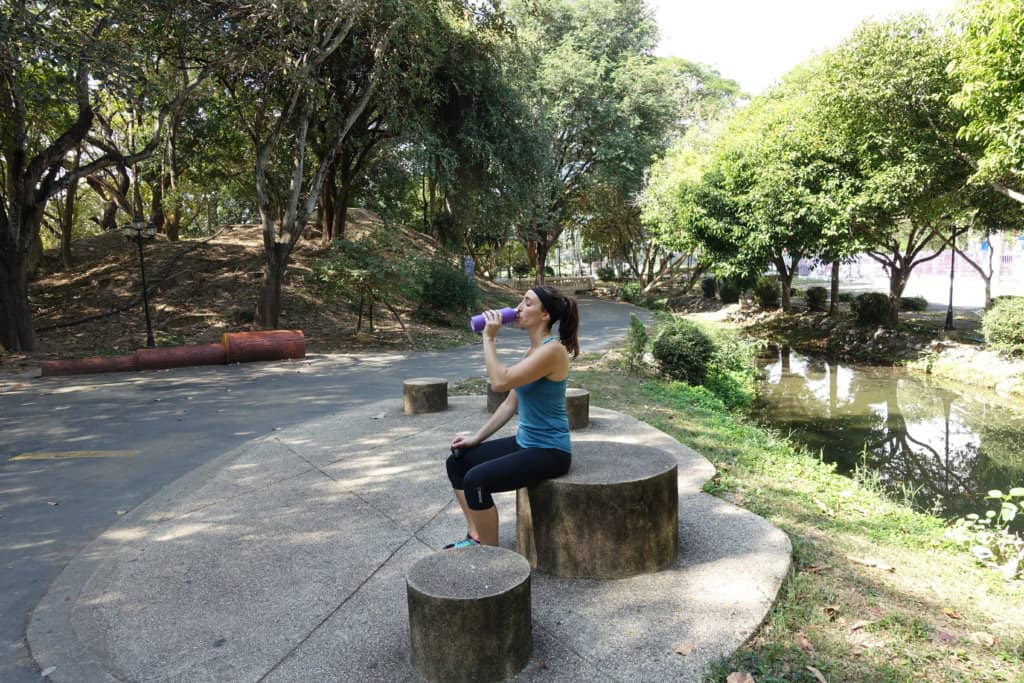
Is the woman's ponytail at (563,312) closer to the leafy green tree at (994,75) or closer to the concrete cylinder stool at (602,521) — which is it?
the concrete cylinder stool at (602,521)

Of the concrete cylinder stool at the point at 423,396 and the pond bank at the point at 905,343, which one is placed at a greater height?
the concrete cylinder stool at the point at 423,396

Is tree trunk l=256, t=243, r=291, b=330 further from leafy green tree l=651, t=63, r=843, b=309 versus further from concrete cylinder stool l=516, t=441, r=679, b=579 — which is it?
concrete cylinder stool l=516, t=441, r=679, b=579

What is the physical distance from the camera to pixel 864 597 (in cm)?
379

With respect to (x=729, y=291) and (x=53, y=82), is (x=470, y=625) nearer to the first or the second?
(x=53, y=82)

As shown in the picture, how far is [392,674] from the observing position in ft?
10.3

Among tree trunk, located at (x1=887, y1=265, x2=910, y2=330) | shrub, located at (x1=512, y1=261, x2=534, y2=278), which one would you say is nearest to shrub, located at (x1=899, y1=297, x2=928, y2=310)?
tree trunk, located at (x1=887, y1=265, x2=910, y2=330)

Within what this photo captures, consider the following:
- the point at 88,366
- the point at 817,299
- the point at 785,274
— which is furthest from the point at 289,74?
the point at 817,299

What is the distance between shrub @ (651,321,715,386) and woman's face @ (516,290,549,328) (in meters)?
9.24

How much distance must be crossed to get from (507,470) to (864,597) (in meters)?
2.15

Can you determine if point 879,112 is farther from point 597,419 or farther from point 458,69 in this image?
point 597,419

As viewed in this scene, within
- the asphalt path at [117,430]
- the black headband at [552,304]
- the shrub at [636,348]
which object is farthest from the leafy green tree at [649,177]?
the black headband at [552,304]

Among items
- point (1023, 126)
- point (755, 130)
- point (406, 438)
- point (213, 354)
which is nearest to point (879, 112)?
point (1023, 126)

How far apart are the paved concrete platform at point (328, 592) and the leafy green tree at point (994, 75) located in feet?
30.0

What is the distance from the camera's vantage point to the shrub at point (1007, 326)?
14.9 metres
